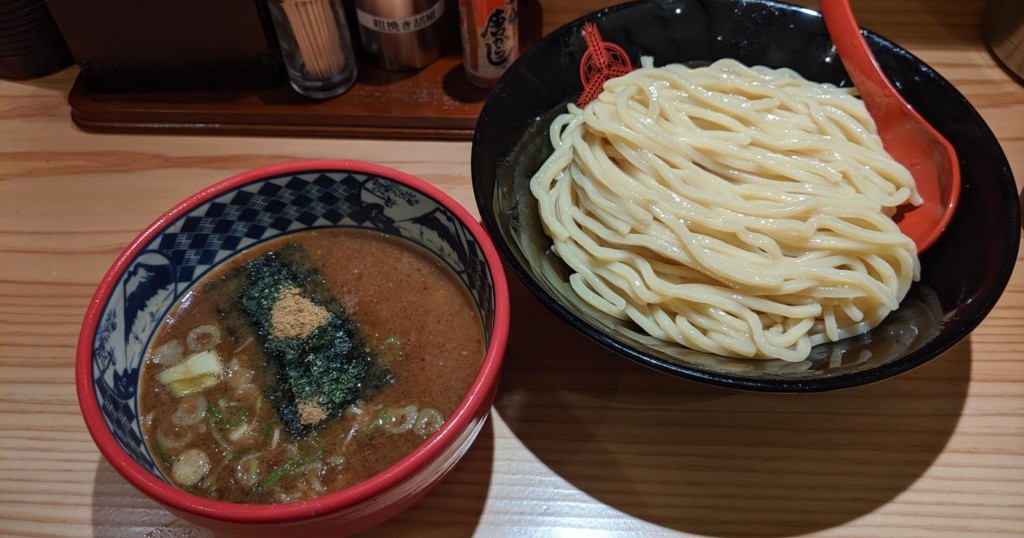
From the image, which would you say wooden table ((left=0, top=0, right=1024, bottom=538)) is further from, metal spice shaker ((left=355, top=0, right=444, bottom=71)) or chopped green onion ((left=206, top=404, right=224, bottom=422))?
metal spice shaker ((left=355, top=0, right=444, bottom=71))

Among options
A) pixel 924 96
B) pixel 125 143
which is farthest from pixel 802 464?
pixel 125 143

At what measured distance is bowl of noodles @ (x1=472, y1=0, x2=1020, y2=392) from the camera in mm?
1271

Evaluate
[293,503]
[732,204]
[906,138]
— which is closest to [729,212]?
[732,204]

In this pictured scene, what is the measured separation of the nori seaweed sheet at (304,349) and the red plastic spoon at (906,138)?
46.0 inches

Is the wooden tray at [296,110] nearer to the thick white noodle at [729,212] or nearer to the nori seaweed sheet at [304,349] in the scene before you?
the thick white noodle at [729,212]

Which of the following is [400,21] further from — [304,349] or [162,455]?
[162,455]

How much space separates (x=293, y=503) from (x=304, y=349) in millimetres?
373

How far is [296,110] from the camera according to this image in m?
1.94

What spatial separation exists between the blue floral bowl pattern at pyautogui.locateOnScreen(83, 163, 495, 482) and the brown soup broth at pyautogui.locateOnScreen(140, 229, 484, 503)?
0.09ft

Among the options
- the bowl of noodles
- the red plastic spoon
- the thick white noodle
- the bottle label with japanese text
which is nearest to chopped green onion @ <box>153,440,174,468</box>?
the bowl of noodles

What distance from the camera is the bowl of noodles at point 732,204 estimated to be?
4.17ft

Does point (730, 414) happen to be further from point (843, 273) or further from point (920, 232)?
point (920, 232)

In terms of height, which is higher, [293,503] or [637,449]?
[293,503]

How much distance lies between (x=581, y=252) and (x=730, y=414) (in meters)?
0.44
